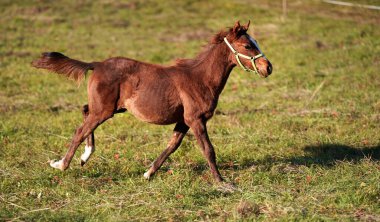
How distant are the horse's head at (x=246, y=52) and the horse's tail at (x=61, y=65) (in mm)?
2051

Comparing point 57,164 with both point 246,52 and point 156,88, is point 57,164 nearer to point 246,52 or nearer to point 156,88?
point 156,88

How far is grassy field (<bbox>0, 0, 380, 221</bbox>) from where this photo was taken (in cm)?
673

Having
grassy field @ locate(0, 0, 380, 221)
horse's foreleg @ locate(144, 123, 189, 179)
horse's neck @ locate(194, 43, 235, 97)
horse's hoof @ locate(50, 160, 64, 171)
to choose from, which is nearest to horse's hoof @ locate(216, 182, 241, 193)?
grassy field @ locate(0, 0, 380, 221)

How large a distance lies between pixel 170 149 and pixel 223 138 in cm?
235

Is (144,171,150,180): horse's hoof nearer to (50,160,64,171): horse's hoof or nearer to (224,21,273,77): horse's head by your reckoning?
(50,160,64,171): horse's hoof

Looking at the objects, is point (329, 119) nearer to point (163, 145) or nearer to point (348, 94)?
point (348, 94)

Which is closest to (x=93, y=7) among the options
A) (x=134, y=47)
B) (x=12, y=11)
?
(x=12, y=11)

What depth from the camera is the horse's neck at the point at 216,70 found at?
8.10 metres

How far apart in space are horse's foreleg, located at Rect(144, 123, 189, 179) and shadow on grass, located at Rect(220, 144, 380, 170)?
0.96 metres

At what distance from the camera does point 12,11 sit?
25.3m

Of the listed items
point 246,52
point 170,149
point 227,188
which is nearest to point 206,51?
point 246,52

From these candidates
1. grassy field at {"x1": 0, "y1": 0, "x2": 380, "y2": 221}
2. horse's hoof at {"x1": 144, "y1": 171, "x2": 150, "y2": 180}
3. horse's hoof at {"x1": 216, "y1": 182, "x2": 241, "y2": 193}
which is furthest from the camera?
horse's hoof at {"x1": 144, "y1": 171, "x2": 150, "y2": 180}

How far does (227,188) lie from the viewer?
7.39 meters

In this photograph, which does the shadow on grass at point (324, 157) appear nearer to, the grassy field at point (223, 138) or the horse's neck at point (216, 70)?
the grassy field at point (223, 138)
